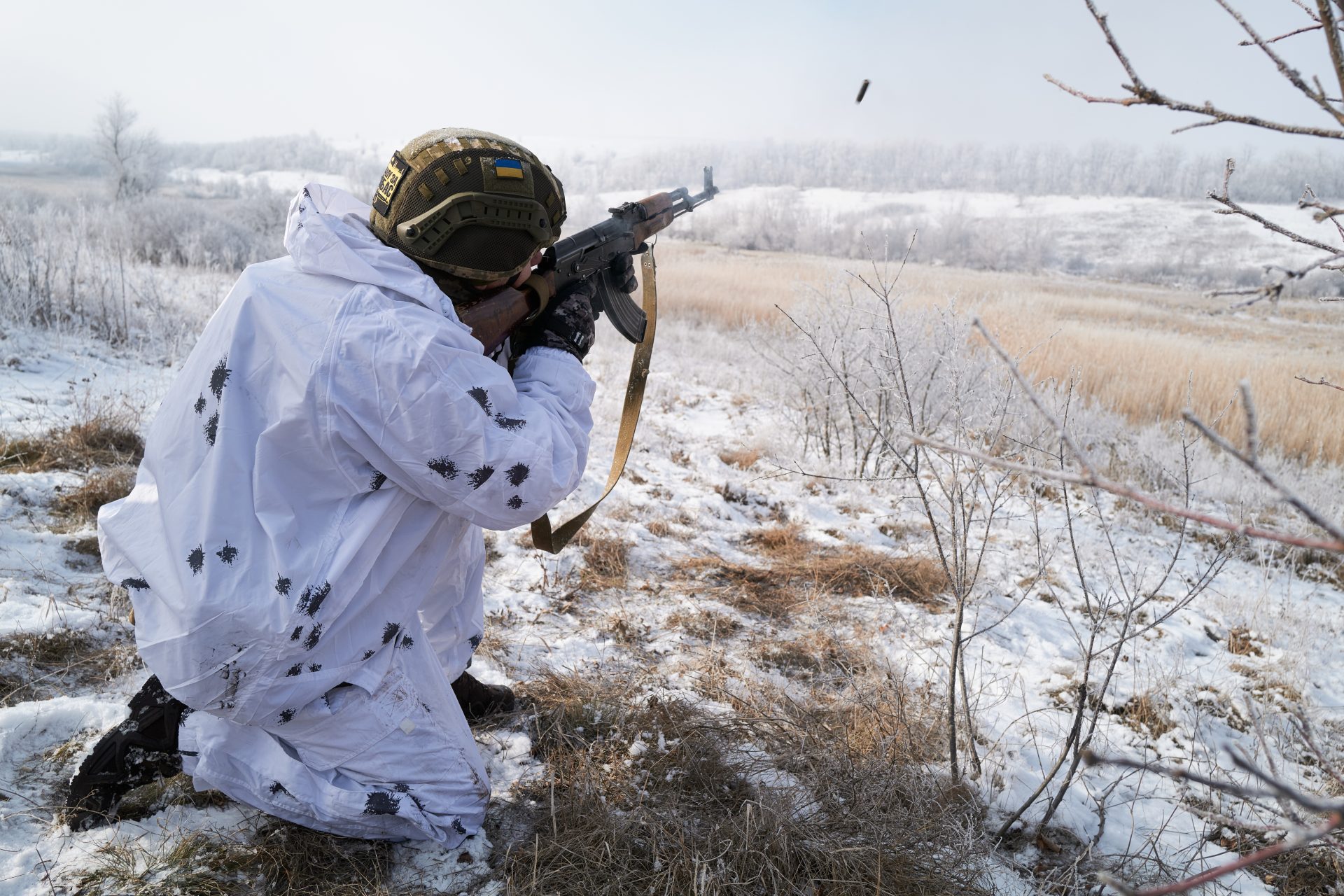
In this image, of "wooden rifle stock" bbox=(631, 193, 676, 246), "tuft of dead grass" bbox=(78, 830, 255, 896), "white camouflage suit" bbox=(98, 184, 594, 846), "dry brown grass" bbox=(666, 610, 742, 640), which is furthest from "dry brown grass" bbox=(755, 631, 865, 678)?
"tuft of dead grass" bbox=(78, 830, 255, 896)

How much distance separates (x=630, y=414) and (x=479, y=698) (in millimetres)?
1178

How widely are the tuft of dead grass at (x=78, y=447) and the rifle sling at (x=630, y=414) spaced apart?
8.25 ft

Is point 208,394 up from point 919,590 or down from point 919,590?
up

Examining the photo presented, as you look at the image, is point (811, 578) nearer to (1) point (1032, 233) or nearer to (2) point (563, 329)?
(2) point (563, 329)

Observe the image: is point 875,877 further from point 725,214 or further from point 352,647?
point 725,214

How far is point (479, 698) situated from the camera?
251cm

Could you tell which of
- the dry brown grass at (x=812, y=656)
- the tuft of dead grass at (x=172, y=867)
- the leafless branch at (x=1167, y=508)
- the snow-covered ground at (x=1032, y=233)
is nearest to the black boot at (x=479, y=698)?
the tuft of dead grass at (x=172, y=867)

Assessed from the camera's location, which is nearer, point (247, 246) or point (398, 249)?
point (398, 249)

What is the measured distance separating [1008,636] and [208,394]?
3.33m

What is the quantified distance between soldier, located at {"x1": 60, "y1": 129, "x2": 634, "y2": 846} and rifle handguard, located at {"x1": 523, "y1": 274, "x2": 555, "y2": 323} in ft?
0.51

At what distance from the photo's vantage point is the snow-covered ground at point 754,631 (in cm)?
206

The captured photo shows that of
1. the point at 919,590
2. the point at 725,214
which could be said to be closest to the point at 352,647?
the point at 919,590

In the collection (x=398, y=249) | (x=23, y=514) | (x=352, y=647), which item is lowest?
(x=23, y=514)

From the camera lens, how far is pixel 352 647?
179 centimetres
